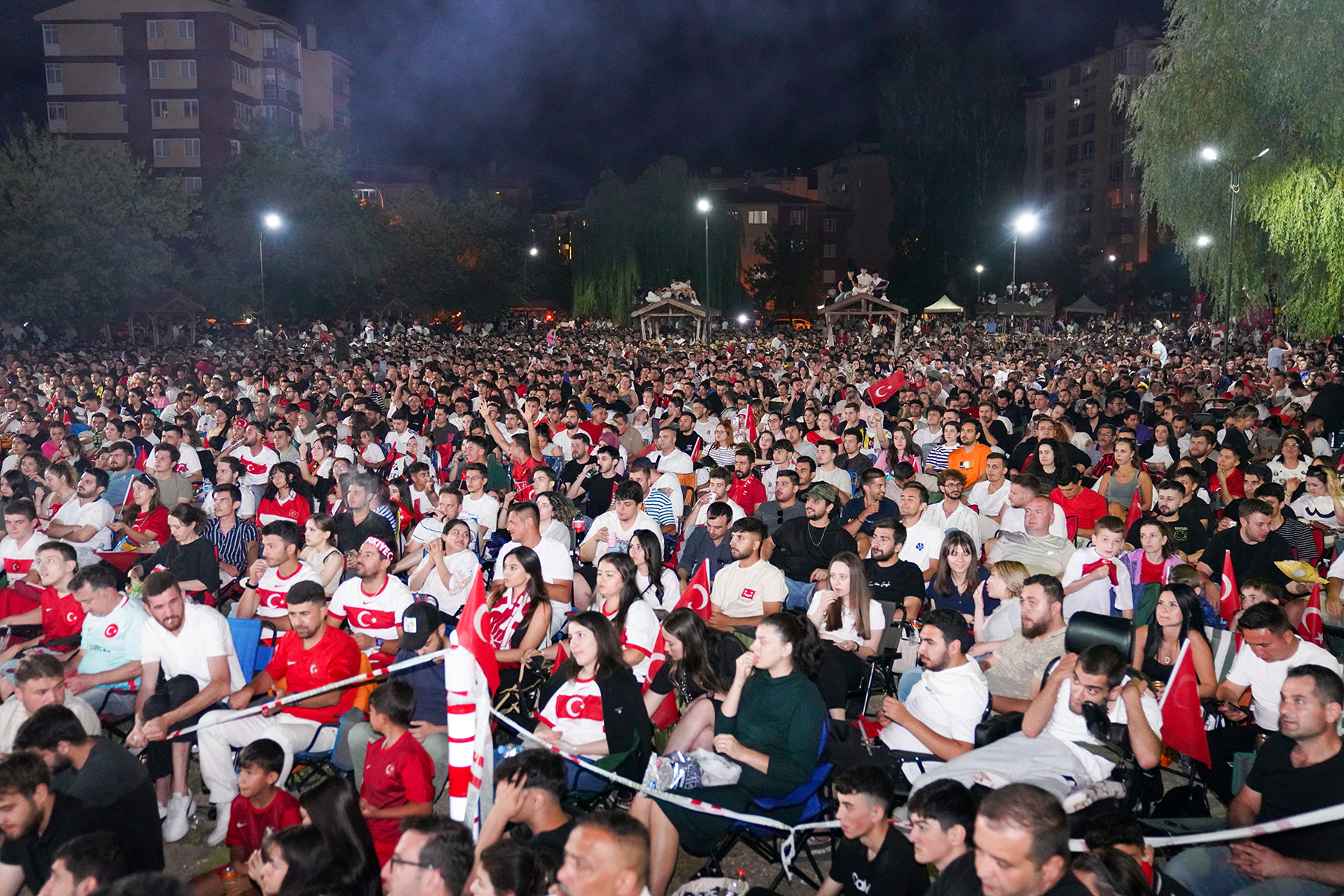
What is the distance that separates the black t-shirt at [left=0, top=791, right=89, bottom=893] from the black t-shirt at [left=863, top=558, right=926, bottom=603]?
4.60 m

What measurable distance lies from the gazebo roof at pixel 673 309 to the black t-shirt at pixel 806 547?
34746 millimetres

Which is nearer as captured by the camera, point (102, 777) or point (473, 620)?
point (473, 620)

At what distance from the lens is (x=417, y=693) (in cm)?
560

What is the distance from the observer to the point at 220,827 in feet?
17.7

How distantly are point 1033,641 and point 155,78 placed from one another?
70.4m

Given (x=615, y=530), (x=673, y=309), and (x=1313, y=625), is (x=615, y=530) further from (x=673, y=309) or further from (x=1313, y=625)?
(x=673, y=309)

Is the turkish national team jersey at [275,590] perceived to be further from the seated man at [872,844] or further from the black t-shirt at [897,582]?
the seated man at [872,844]

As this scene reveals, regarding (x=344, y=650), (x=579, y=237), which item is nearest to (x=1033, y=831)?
(x=344, y=650)

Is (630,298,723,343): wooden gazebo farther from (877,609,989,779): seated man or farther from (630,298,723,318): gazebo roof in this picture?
(877,609,989,779): seated man

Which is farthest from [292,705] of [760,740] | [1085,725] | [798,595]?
[1085,725]

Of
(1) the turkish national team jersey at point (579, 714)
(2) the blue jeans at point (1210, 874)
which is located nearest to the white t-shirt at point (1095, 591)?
(2) the blue jeans at point (1210, 874)

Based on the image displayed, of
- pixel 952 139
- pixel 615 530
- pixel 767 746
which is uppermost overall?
pixel 952 139

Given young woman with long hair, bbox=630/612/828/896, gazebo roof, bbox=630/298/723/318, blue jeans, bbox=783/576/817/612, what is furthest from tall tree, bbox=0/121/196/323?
young woman with long hair, bbox=630/612/828/896

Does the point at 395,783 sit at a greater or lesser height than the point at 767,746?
lesser
